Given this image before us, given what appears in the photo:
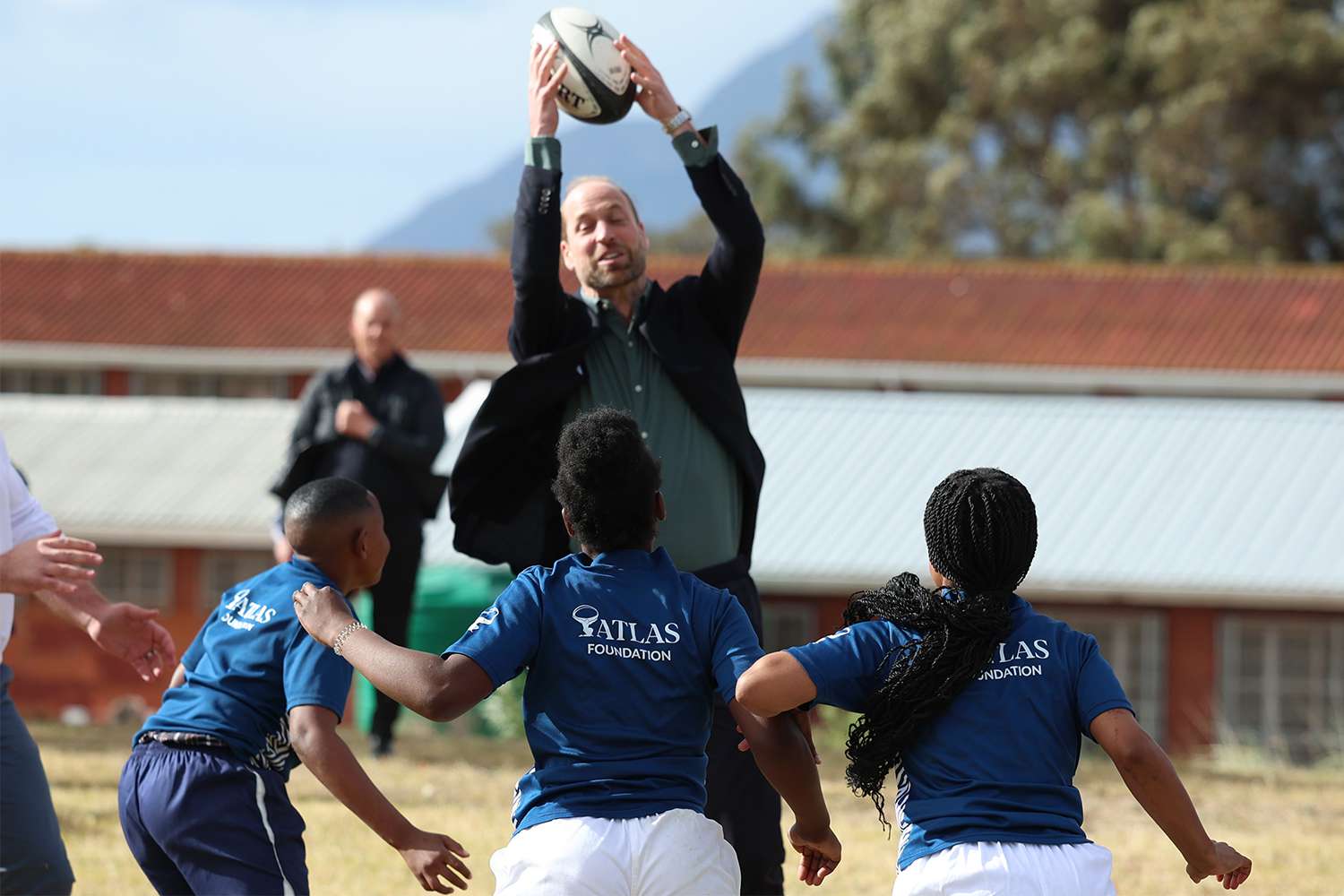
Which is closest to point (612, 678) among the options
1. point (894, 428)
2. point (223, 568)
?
point (894, 428)

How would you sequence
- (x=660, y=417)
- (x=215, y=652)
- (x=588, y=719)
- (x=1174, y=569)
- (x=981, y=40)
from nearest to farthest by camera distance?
(x=588, y=719), (x=215, y=652), (x=660, y=417), (x=1174, y=569), (x=981, y=40)

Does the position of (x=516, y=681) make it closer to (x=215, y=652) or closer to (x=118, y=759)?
(x=118, y=759)

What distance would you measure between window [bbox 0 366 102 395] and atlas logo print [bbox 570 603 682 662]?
90.3ft

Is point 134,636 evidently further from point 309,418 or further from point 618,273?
point 309,418

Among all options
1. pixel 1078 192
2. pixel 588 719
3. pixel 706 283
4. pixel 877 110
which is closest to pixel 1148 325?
pixel 1078 192

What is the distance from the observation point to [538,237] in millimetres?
5324

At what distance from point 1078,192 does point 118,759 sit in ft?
100

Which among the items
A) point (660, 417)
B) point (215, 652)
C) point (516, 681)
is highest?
point (660, 417)

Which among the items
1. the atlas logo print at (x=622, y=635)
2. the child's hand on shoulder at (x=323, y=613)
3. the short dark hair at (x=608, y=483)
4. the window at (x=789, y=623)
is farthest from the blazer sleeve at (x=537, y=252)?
the window at (x=789, y=623)

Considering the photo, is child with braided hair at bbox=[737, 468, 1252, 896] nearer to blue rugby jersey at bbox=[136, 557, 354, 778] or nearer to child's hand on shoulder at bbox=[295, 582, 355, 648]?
child's hand on shoulder at bbox=[295, 582, 355, 648]

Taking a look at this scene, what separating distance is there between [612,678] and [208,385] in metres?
26.9

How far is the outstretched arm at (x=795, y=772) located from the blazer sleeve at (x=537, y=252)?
69.3 inches

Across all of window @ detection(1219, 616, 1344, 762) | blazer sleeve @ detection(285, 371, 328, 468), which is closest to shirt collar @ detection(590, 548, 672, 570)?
blazer sleeve @ detection(285, 371, 328, 468)

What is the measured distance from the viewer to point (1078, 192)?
3756cm
